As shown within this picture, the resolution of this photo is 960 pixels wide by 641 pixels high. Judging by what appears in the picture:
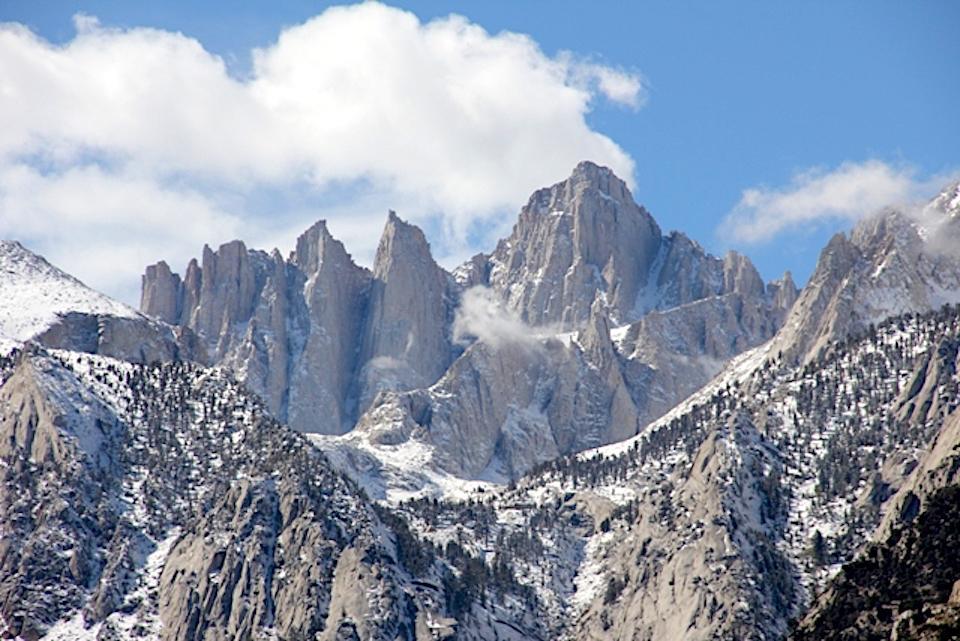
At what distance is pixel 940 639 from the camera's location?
648ft
